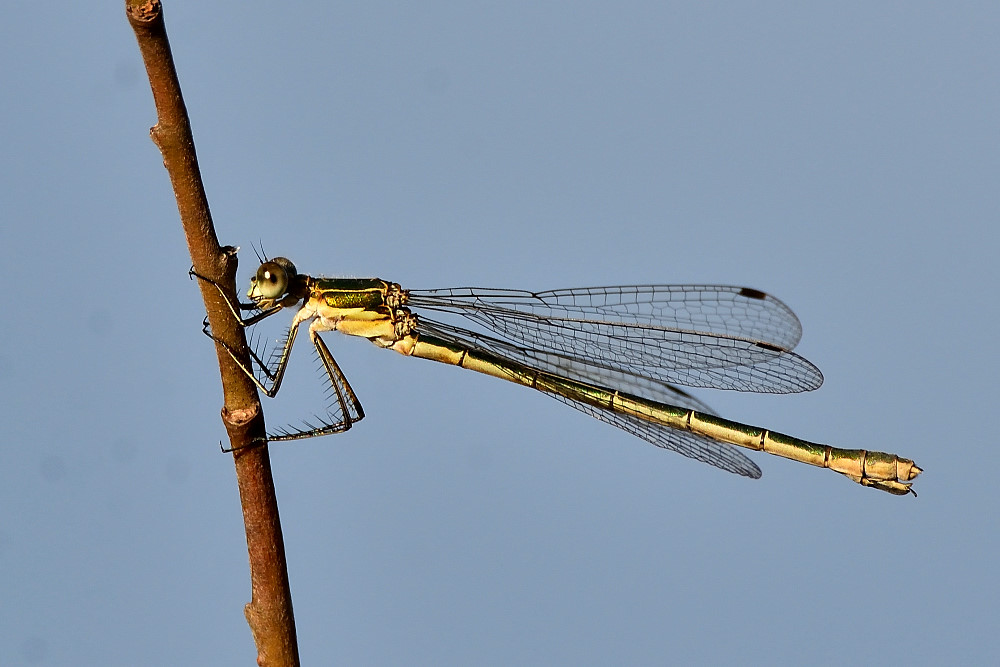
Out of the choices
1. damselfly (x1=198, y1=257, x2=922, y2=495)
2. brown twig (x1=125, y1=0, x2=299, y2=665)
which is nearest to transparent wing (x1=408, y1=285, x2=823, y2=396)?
damselfly (x1=198, y1=257, x2=922, y2=495)

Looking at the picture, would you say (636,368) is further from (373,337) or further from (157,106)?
(157,106)

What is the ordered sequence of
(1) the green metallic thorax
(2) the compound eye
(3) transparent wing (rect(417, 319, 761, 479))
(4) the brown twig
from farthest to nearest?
(3) transparent wing (rect(417, 319, 761, 479))
(1) the green metallic thorax
(2) the compound eye
(4) the brown twig

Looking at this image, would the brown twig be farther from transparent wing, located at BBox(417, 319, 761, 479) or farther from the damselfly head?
transparent wing, located at BBox(417, 319, 761, 479)

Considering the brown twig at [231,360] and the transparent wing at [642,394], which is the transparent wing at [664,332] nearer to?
the transparent wing at [642,394]

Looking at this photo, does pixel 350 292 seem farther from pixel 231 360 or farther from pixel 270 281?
pixel 231 360

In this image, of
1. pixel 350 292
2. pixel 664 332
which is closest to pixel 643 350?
pixel 664 332

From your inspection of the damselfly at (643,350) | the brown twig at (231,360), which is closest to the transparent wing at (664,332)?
the damselfly at (643,350)

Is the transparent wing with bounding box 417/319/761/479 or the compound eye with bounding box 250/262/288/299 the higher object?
the compound eye with bounding box 250/262/288/299

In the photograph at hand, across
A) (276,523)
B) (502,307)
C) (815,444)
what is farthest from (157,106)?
(815,444)
